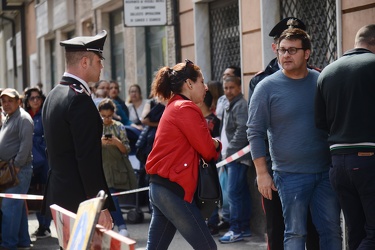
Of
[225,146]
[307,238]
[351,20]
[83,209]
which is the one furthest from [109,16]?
[83,209]

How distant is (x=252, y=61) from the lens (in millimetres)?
10938

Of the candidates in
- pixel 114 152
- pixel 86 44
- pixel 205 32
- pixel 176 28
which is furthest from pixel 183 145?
pixel 176 28

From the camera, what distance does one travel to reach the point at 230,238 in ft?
31.7

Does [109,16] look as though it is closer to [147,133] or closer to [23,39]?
[147,133]

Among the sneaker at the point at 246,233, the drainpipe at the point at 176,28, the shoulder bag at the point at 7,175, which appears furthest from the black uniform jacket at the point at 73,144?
the drainpipe at the point at 176,28

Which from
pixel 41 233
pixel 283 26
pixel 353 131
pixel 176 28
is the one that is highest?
pixel 176 28

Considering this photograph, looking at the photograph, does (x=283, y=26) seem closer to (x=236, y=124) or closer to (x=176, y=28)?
(x=236, y=124)

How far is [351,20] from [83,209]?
504cm

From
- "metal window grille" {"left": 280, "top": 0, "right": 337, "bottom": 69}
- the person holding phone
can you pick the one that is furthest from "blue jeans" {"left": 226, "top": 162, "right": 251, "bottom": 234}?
the person holding phone

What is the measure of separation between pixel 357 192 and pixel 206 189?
1.01 meters

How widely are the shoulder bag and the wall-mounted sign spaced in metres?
3.80

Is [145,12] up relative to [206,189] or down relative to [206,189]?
up

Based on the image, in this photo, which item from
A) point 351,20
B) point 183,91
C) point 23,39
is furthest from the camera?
point 23,39

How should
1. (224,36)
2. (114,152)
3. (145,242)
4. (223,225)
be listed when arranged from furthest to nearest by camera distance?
(224,36)
(114,152)
(223,225)
(145,242)
